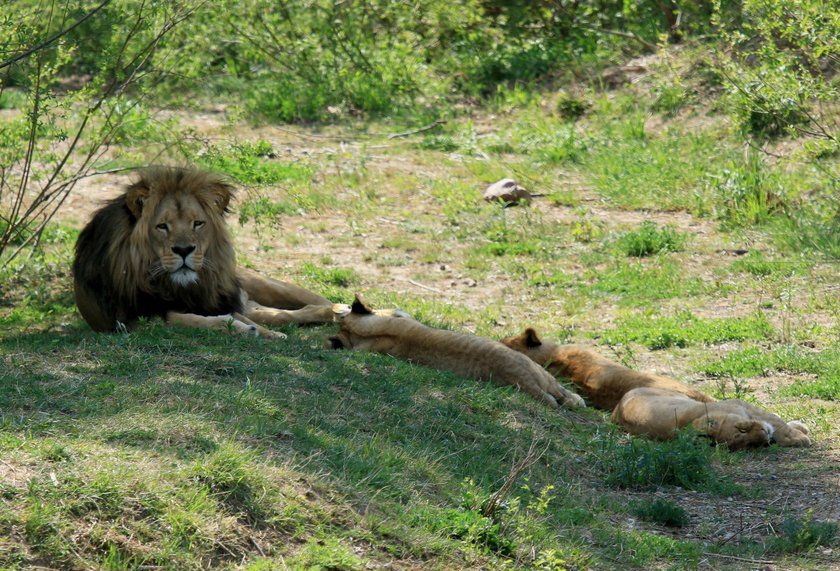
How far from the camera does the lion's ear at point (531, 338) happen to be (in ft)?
25.3

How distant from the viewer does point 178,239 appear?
786 centimetres

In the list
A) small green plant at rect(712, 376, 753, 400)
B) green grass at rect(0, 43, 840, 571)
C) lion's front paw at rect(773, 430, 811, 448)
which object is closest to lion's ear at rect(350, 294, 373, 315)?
green grass at rect(0, 43, 840, 571)

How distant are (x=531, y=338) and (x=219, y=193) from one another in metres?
2.44

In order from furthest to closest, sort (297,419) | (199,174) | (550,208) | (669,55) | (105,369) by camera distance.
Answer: (669,55) → (550,208) → (199,174) → (105,369) → (297,419)

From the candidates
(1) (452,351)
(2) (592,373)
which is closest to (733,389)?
(2) (592,373)

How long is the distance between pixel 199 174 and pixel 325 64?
8407 mm

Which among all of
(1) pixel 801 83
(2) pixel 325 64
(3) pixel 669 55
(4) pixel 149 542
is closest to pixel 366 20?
(2) pixel 325 64

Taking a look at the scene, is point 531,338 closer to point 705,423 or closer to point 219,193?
point 705,423

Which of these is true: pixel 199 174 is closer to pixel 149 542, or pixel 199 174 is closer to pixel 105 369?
pixel 105 369

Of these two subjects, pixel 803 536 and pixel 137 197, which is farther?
pixel 137 197

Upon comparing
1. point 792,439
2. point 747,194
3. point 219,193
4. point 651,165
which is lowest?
point 792,439

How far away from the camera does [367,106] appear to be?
15961 mm

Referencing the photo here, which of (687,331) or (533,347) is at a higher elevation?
(533,347)

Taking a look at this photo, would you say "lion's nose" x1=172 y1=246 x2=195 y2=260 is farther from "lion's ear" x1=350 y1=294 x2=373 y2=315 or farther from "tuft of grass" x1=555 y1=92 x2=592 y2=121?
"tuft of grass" x1=555 y1=92 x2=592 y2=121
